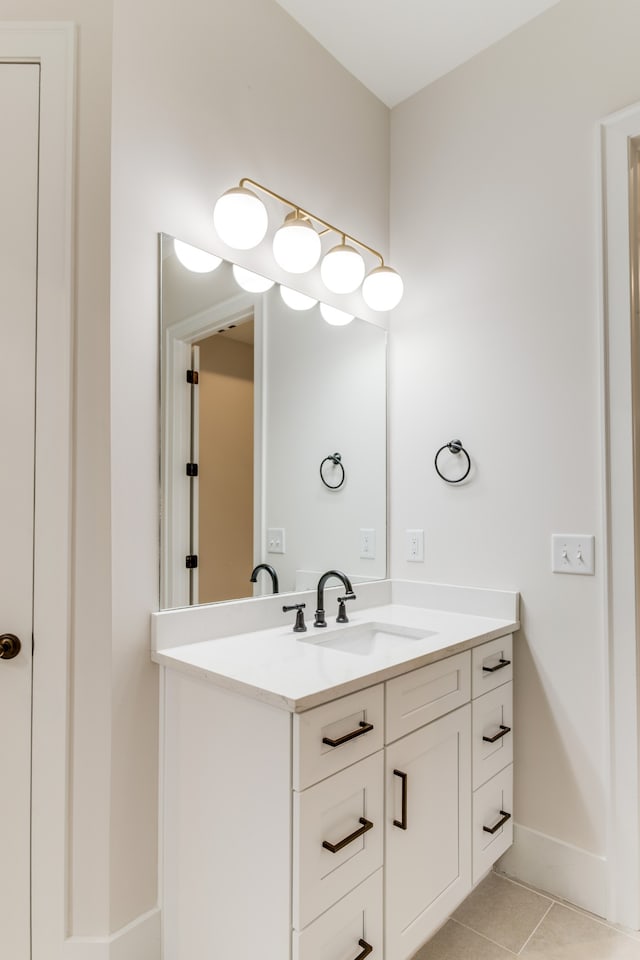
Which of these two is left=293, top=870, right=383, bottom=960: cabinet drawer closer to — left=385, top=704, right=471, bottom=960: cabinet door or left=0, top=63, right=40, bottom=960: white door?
left=385, top=704, right=471, bottom=960: cabinet door

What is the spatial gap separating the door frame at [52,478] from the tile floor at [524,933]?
977 millimetres

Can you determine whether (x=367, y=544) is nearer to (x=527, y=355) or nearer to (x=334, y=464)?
(x=334, y=464)

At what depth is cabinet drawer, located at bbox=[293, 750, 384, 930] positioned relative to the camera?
1066 mm

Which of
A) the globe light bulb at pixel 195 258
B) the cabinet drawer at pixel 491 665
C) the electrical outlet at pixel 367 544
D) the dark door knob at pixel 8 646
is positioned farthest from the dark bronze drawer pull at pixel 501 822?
the globe light bulb at pixel 195 258

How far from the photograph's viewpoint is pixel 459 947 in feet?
4.93

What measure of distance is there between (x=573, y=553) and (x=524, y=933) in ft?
3.50

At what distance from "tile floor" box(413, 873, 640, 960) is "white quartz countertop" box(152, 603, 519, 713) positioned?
789 mm

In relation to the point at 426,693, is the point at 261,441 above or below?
above

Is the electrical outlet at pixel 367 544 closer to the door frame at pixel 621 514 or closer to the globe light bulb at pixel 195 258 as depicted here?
the door frame at pixel 621 514

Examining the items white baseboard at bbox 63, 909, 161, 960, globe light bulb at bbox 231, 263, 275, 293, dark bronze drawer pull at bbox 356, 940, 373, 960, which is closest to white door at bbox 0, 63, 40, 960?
white baseboard at bbox 63, 909, 161, 960

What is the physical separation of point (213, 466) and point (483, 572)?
99 centimetres

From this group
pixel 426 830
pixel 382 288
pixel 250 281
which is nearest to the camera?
pixel 426 830

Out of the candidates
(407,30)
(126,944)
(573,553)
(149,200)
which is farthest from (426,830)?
(407,30)

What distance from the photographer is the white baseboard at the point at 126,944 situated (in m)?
1.31
